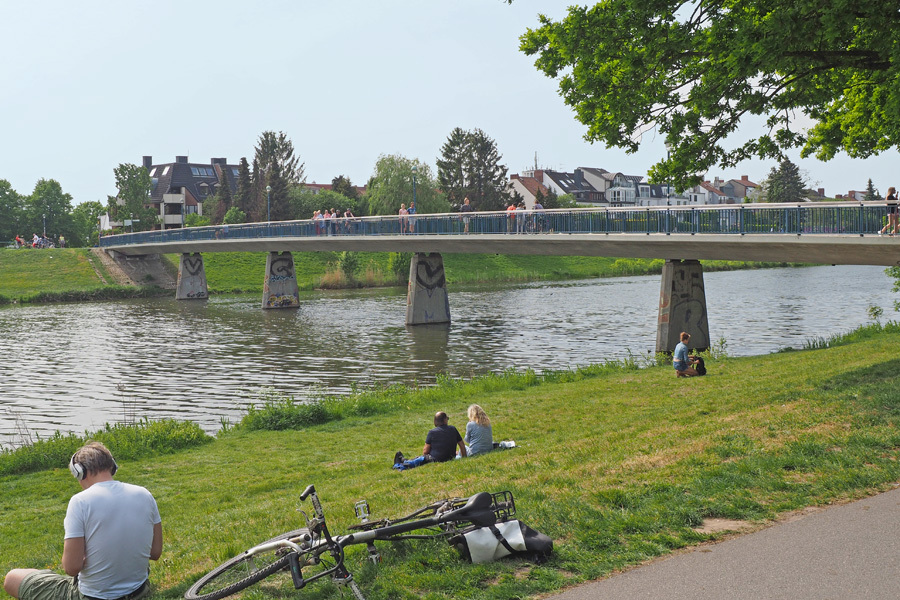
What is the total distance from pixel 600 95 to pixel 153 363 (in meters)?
21.0

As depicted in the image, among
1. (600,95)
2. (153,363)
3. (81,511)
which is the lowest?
(153,363)

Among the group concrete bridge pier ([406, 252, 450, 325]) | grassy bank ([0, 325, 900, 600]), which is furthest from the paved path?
concrete bridge pier ([406, 252, 450, 325])

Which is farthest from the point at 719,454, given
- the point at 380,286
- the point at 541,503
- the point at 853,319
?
the point at 380,286

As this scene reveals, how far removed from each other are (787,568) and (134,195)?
108244mm

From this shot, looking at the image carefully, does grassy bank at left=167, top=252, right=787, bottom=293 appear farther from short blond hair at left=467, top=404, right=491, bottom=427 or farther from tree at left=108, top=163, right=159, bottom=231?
short blond hair at left=467, top=404, right=491, bottom=427

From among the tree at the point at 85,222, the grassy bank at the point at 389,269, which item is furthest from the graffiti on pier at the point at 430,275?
the tree at the point at 85,222

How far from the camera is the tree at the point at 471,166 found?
103 metres

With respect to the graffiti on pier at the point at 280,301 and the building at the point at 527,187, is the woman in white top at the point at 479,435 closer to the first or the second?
the graffiti on pier at the point at 280,301

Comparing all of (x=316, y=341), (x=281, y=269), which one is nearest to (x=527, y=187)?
(x=281, y=269)

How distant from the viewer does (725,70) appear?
12430 mm

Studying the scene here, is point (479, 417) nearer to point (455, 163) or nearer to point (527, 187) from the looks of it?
point (455, 163)

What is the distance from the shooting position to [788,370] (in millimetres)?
16766

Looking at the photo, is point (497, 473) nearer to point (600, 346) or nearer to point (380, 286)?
point (600, 346)

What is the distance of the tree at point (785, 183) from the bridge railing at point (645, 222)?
8097 cm
